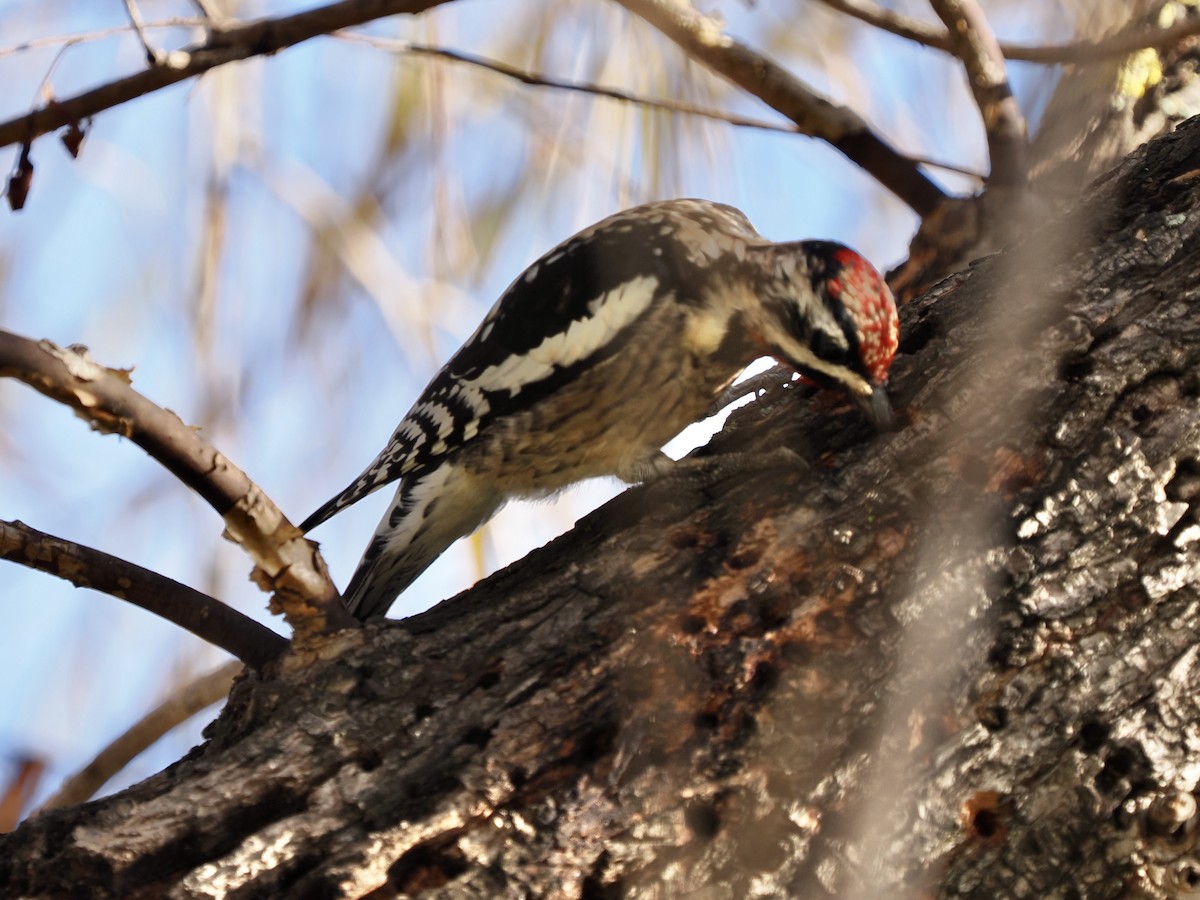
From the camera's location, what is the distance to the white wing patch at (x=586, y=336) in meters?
2.48

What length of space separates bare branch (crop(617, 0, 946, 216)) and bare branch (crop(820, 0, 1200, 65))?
0.63 feet

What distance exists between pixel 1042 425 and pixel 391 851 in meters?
1.03

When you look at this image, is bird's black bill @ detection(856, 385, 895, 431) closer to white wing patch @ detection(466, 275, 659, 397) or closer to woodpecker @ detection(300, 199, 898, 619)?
woodpecker @ detection(300, 199, 898, 619)

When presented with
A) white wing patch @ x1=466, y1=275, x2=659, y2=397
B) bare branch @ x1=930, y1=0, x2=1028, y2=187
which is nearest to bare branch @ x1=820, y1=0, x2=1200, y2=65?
bare branch @ x1=930, y1=0, x2=1028, y2=187

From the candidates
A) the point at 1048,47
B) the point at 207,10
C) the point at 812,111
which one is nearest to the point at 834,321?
the point at 812,111

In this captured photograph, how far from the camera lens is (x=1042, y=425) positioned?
1.71m

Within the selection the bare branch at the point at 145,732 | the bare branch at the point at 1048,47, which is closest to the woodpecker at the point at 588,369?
the bare branch at the point at 145,732

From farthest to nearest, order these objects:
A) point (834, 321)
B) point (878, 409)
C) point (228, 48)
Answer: point (228, 48)
point (834, 321)
point (878, 409)

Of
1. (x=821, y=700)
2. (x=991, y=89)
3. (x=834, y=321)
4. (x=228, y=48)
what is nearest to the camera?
(x=821, y=700)

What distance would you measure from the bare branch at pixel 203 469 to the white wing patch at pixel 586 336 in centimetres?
87

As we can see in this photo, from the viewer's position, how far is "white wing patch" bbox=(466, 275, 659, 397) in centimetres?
248

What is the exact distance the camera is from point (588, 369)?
8.19 ft

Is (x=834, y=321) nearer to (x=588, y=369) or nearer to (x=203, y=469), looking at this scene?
(x=588, y=369)

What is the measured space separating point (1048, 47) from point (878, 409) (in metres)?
1.23
